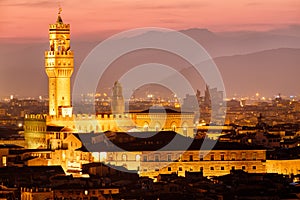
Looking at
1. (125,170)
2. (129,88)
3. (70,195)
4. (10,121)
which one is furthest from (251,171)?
(10,121)

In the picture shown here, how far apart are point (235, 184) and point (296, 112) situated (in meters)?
131

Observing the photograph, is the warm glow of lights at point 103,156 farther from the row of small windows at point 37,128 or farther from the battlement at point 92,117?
the battlement at point 92,117

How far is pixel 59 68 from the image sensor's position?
92.3 meters

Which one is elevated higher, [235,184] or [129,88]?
[129,88]

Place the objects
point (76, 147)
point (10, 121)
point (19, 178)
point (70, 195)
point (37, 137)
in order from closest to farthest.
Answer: point (70, 195) → point (19, 178) → point (76, 147) → point (37, 137) → point (10, 121)

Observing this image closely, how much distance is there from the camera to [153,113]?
304ft

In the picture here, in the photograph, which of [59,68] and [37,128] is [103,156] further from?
[59,68]

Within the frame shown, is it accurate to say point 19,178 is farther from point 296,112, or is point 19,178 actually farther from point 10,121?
point 296,112

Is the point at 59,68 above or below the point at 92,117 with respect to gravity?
above

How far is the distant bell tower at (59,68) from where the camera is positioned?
91312mm

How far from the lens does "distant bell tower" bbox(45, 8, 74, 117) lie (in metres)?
91.3

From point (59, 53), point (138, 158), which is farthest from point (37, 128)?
point (138, 158)

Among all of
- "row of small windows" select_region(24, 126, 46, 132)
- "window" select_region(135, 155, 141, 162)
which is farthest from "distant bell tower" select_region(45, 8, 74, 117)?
"window" select_region(135, 155, 141, 162)

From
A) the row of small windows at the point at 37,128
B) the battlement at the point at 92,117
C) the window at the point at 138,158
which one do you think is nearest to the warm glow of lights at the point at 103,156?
the window at the point at 138,158
